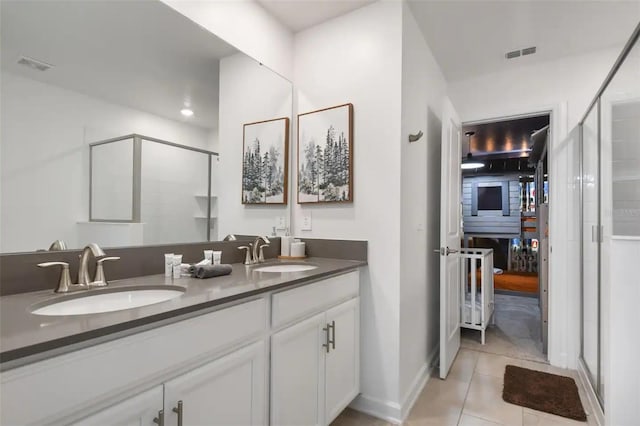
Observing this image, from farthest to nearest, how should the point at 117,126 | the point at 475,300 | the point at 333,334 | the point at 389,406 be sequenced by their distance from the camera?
the point at 475,300 → the point at 389,406 → the point at 333,334 → the point at 117,126

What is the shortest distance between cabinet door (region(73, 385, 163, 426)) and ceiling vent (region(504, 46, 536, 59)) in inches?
126

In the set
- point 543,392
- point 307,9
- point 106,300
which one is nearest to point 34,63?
point 106,300

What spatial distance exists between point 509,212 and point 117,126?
830cm

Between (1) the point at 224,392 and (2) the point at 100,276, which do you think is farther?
(2) the point at 100,276

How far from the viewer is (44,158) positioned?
116cm

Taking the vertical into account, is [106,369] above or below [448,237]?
below

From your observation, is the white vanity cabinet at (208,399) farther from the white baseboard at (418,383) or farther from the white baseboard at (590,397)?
the white baseboard at (590,397)

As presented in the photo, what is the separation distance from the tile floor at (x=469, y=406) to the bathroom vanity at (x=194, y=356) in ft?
1.54

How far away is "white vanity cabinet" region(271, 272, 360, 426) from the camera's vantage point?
4.52 feet

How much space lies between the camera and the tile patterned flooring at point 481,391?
1931 millimetres

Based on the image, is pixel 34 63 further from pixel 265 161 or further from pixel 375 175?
pixel 375 175


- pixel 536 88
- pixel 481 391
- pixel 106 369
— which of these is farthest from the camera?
pixel 536 88

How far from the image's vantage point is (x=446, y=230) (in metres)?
2.45

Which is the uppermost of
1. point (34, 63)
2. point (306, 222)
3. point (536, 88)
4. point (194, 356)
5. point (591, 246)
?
point (536, 88)
